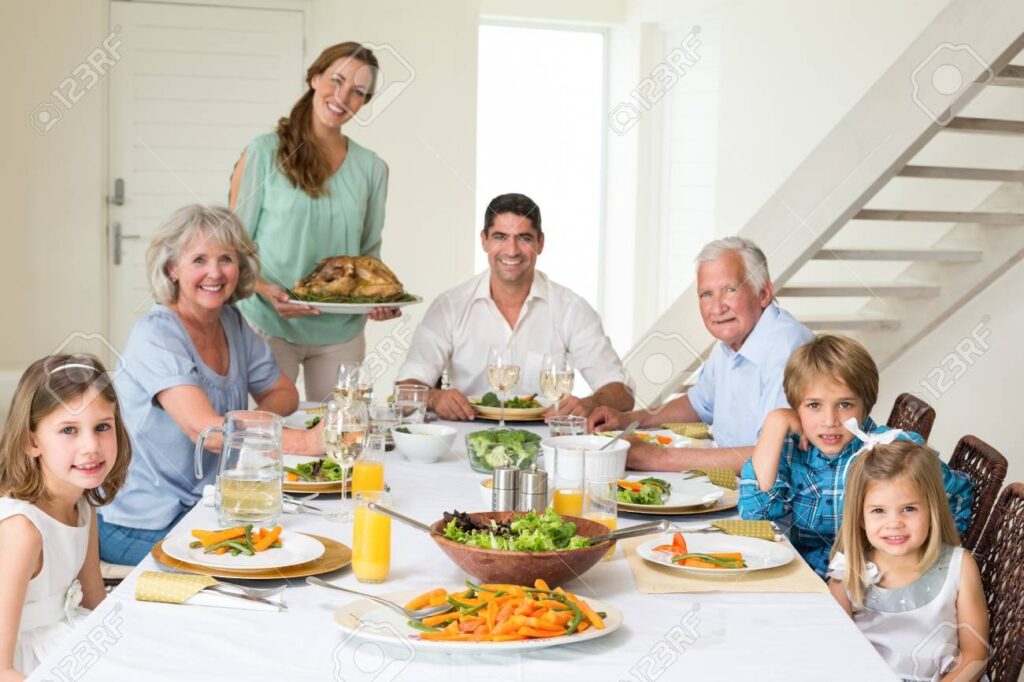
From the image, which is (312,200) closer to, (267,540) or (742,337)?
(742,337)

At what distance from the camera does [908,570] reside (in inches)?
81.5

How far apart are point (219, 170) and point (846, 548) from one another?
15.8ft

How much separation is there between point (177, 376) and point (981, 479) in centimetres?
172

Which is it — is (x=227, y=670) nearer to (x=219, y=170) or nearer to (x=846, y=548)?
(x=846, y=548)

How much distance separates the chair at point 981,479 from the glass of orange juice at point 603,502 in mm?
839

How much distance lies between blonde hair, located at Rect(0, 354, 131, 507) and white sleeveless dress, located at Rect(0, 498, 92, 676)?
4 cm

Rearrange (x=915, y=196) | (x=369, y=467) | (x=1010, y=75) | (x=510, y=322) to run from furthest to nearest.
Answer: (x=915, y=196), (x=1010, y=75), (x=510, y=322), (x=369, y=467)

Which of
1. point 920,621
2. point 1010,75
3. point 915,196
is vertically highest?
point 1010,75

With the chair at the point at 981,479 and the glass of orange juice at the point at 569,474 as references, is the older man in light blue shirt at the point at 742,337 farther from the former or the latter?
the glass of orange juice at the point at 569,474

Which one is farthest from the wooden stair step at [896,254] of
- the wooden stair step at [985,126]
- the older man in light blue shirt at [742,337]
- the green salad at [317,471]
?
the green salad at [317,471]

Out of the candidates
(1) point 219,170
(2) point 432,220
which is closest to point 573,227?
(2) point 432,220

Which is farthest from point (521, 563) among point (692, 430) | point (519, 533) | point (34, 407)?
point (692, 430)

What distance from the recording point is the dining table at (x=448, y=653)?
1.43 meters

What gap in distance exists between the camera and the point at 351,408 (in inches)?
81.7
